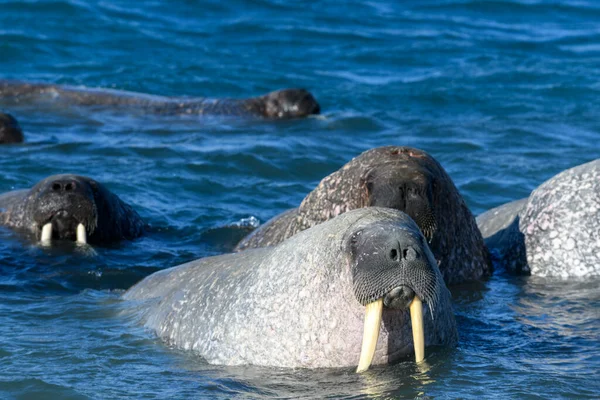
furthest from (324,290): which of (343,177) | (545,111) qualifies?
(545,111)

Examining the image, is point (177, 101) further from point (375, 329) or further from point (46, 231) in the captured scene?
point (375, 329)

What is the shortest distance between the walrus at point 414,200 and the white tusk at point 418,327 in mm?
2183

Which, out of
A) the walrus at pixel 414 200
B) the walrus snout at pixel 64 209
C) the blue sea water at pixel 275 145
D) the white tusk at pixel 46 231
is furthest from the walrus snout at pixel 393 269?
the white tusk at pixel 46 231

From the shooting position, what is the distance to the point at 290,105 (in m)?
19.1

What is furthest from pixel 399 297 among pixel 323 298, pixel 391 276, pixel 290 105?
pixel 290 105

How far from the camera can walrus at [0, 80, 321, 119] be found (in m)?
19.1

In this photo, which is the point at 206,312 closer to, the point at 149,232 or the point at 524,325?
the point at 524,325

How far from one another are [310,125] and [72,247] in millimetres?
7930

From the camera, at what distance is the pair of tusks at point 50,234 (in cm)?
1106

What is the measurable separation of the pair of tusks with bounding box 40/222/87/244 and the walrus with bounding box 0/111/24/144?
4.98m

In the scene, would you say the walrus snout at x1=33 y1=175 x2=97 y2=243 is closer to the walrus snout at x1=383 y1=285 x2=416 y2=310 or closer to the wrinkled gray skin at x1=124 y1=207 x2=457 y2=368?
the wrinkled gray skin at x1=124 y1=207 x2=457 y2=368

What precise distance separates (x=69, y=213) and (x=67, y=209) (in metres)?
0.06

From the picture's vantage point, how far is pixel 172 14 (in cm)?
2655

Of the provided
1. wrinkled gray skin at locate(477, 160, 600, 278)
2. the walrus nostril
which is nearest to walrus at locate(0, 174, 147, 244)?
wrinkled gray skin at locate(477, 160, 600, 278)
